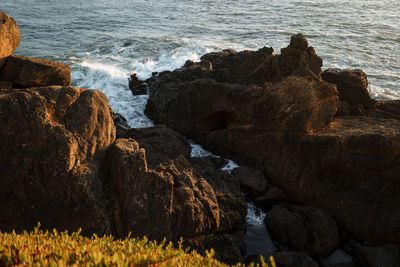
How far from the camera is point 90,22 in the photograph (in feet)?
118

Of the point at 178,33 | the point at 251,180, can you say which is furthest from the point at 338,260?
the point at 178,33

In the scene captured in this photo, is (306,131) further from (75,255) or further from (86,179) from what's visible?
(75,255)

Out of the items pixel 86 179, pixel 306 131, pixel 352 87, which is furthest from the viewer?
pixel 352 87

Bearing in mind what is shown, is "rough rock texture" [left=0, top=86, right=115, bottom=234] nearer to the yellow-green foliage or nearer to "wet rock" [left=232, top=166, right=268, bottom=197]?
the yellow-green foliage

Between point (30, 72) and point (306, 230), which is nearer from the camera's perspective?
point (30, 72)

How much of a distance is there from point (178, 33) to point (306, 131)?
24.9m

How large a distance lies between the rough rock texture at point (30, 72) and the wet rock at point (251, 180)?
6661 mm

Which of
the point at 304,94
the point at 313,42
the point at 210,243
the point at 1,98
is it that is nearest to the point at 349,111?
the point at 304,94

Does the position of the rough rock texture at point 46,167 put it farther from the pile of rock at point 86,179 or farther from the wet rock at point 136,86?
the wet rock at point 136,86

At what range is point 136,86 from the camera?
2030 cm

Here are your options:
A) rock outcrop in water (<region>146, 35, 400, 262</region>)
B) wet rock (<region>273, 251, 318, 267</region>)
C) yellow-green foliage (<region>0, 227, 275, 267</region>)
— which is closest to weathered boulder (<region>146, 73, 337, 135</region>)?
rock outcrop in water (<region>146, 35, 400, 262</region>)

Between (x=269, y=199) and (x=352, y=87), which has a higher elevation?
(x=352, y=87)

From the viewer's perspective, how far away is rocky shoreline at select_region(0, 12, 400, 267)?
7.07 m

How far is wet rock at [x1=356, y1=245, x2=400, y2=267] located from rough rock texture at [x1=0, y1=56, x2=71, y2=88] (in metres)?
9.96
